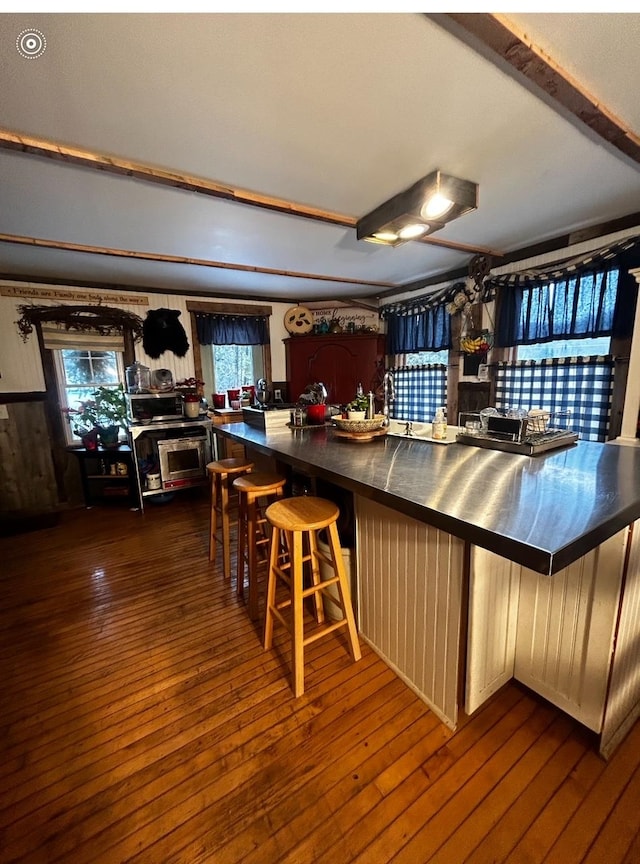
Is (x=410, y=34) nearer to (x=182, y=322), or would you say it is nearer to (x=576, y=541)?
(x=576, y=541)

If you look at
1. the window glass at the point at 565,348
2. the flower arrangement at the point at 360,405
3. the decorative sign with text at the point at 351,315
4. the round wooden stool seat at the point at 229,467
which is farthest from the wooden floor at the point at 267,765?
the decorative sign with text at the point at 351,315

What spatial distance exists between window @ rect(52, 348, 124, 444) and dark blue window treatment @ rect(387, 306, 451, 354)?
11.0 ft

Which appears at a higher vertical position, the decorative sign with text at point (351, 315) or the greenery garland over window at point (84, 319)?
the decorative sign with text at point (351, 315)

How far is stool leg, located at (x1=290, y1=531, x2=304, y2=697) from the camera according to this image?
143 cm

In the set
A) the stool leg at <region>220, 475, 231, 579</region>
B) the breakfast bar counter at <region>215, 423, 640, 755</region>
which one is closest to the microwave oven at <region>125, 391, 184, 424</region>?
the stool leg at <region>220, 475, 231, 579</region>

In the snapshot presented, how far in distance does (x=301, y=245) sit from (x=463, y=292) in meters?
1.77

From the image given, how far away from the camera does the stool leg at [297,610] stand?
143 centimetres

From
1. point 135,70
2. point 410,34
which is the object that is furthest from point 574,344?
point 135,70

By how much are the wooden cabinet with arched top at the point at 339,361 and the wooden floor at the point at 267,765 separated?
11.0 feet

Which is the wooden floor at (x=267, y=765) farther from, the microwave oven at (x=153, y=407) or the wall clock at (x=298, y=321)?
the wall clock at (x=298, y=321)

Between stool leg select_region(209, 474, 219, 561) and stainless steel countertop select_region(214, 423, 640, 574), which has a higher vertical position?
stainless steel countertop select_region(214, 423, 640, 574)

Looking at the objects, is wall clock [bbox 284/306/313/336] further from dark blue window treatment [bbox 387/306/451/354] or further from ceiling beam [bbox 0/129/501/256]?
ceiling beam [bbox 0/129/501/256]

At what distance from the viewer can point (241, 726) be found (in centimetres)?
137
